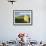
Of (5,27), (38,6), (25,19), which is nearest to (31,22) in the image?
(25,19)

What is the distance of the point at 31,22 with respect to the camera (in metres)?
5.21

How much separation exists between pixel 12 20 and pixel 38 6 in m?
1.12

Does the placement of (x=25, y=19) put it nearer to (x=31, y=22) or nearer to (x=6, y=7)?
(x=31, y=22)

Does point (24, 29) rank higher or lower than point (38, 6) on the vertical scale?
lower

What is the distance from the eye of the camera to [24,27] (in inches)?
206

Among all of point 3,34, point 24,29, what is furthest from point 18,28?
point 3,34

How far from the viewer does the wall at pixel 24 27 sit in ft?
17.1

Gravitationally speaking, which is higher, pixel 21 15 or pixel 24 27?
pixel 21 15

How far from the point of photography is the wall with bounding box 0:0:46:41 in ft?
17.1

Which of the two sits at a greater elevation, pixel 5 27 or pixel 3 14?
pixel 3 14

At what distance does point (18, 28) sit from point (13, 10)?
71 centimetres

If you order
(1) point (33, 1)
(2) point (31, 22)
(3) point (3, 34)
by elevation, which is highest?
(1) point (33, 1)

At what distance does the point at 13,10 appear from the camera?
17.1 feet

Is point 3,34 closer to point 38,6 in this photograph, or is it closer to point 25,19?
point 25,19
